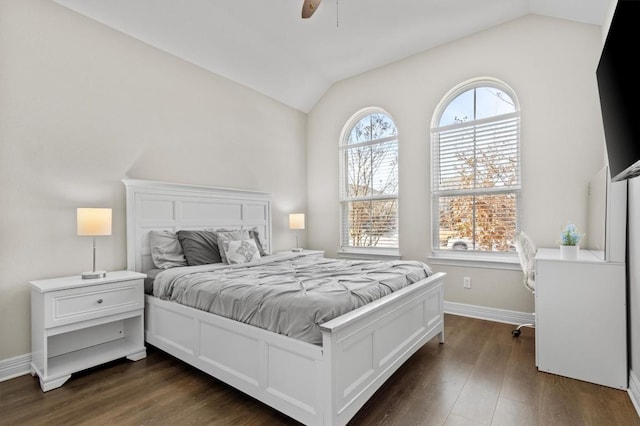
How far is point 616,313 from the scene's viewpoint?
2238mm

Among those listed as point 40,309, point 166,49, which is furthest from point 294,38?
point 40,309

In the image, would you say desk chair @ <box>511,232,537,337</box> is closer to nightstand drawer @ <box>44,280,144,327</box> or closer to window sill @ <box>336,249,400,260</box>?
window sill @ <box>336,249,400,260</box>

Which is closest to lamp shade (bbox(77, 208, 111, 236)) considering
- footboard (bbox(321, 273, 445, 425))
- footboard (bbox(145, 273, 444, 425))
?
footboard (bbox(145, 273, 444, 425))

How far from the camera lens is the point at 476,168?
12.7ft

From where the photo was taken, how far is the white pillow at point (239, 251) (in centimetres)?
327

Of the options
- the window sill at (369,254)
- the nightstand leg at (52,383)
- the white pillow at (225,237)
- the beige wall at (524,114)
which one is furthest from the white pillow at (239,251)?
the beige wall at (524,114)

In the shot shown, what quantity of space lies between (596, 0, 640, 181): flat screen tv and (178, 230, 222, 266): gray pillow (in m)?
3.19

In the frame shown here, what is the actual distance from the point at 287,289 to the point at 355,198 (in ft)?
9.82

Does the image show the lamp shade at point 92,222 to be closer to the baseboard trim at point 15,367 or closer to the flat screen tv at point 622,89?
the baseboard trim at point 15,367

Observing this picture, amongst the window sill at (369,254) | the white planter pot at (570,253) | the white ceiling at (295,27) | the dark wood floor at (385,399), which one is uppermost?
the white ceiling at (295,27)

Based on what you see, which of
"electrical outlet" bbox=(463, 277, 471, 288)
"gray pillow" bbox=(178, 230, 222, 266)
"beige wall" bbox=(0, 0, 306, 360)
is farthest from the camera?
"electrical outlet" bbox=(463, 277, 471, 288)

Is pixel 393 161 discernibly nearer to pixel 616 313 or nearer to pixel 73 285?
pixel 616 313

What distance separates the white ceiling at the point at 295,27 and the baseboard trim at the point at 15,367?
114 inches

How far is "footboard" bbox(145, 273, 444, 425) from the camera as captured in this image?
168 cm
